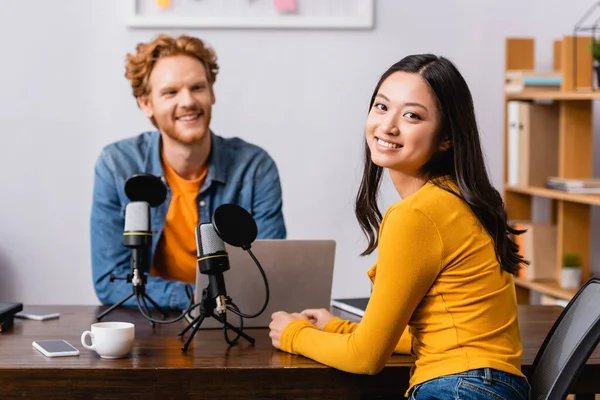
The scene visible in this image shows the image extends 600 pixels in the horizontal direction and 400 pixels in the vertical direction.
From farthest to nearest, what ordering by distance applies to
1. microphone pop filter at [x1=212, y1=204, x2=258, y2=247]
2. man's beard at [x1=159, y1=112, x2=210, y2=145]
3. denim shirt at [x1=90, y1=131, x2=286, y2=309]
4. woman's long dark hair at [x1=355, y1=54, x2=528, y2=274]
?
man's beard at [x1=159, y1=112, x2=210, y2=145] → denim shirt at [x1=90, y1=131, x2=286, y2=309] → microphone pop filter at [x1=212, y1=204, x2=258, y2=247] → woman's long dark hair at [x1=355, y1=54, x2=528, y2=274]

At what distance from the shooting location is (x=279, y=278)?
2.02 metres

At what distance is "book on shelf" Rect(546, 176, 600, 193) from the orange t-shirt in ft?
5.36

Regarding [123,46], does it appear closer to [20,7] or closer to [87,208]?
[20,7]

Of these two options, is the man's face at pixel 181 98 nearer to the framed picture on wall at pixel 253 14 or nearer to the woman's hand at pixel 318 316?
the woman's hand at pixel 318 316

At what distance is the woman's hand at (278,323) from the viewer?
5.98 ft

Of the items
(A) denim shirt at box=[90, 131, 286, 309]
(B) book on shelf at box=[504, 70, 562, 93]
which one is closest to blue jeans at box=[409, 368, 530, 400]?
(A) denim shirt at box=[90, 131, 286, 309]

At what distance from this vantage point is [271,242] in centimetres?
197

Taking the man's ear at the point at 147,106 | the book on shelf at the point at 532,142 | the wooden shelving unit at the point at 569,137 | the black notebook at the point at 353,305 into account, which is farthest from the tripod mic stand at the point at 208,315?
the book on shelf at the point at 532,142

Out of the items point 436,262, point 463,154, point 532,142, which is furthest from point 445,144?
point 532,142

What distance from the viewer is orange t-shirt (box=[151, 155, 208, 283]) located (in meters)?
2.57

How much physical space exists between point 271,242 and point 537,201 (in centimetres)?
243

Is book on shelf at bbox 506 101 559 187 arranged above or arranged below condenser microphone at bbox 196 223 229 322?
above

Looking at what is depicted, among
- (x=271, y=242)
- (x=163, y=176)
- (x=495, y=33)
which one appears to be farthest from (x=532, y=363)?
(x=495, y=33)

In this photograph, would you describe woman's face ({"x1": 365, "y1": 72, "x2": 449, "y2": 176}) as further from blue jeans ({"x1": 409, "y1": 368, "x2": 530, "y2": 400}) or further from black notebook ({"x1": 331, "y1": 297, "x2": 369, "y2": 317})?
black notebook ({"x1": 331, "y1": 297, "x2": 369, "y2": 317})
